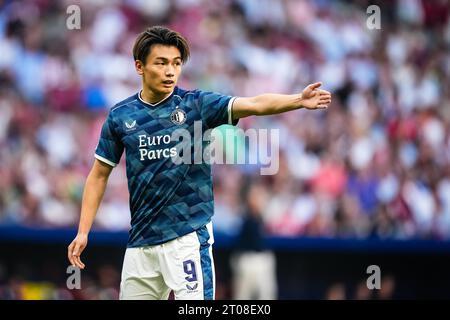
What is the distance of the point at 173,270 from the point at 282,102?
1.27 metres

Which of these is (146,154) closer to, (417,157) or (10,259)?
(10,259)

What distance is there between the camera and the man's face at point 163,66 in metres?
6.88

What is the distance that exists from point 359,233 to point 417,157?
5.54 ft

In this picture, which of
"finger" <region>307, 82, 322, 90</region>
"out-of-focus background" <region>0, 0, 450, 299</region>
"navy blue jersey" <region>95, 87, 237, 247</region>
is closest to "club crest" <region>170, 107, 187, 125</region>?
"navy blue jersey" <region>95, 87, 237, 247</region>

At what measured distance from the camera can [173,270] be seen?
6.82 meters

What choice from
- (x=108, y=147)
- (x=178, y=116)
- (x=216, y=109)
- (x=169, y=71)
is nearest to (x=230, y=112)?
(x=216, y=109)

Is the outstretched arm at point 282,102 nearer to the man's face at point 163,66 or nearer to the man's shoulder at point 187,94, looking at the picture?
the man's shoulder at point 187,94

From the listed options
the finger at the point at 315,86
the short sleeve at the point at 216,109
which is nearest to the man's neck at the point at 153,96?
the short sleeve at the point at 216,109

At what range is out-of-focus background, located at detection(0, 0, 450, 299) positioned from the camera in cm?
1302

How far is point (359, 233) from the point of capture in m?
13.1

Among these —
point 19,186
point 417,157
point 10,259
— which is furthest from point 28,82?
point 417,157

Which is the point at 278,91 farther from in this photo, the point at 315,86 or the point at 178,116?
the point at 315,86

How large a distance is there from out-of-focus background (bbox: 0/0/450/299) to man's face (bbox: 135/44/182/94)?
5673 millimetres
